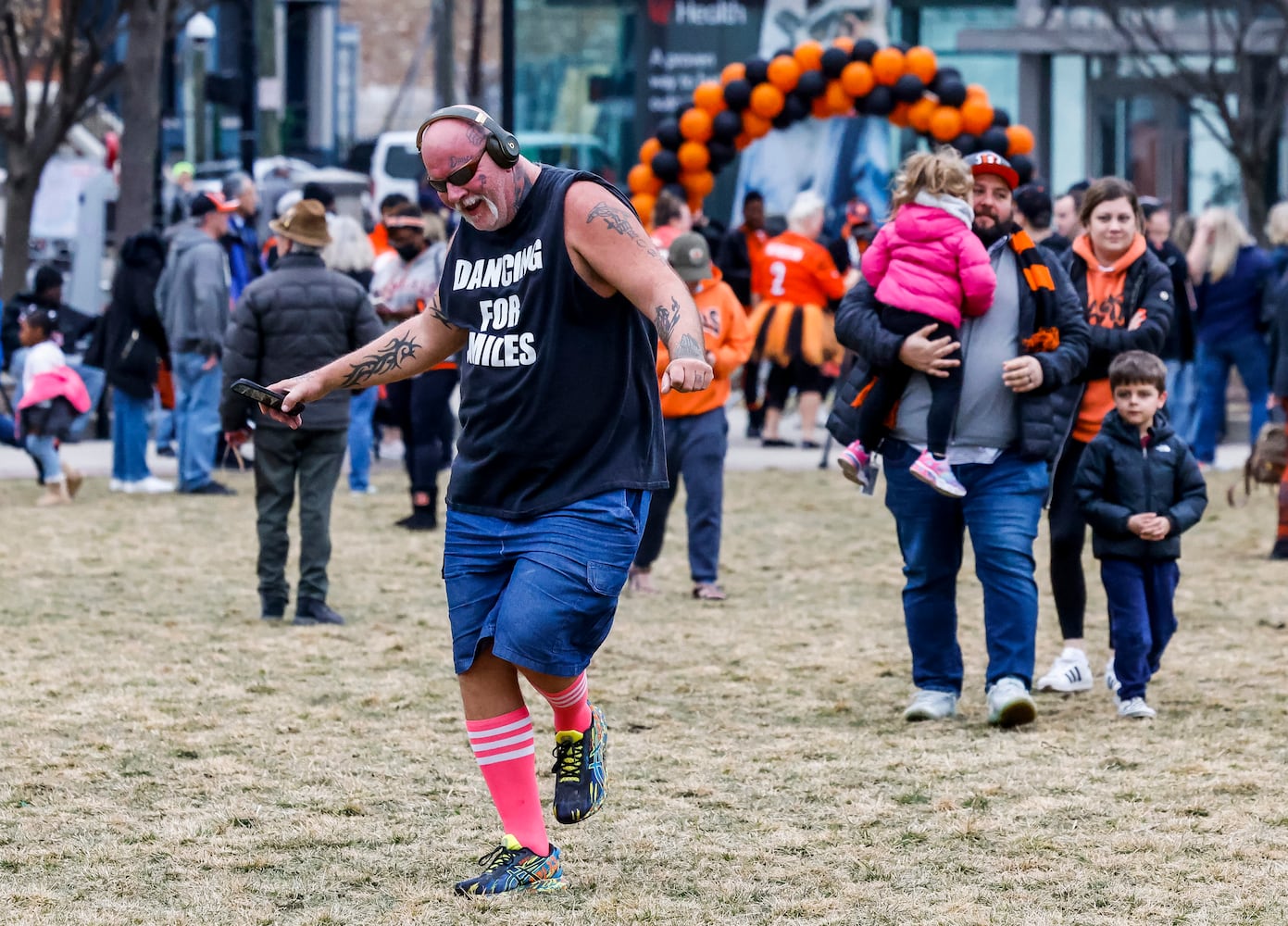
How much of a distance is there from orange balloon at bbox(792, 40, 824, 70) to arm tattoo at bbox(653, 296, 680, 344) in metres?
13.3

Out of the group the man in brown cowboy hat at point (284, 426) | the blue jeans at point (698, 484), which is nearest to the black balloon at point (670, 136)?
the blue jeans at point (698, 484)

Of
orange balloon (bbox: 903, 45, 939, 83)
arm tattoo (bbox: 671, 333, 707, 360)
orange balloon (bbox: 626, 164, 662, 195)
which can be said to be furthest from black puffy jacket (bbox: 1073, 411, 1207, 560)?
orange balloon (bbox: 626, 164, 662, 195)

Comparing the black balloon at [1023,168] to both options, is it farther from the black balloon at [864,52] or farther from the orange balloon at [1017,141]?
the black balloon at [864,52]

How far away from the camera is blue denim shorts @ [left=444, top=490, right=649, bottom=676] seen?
4.81 m

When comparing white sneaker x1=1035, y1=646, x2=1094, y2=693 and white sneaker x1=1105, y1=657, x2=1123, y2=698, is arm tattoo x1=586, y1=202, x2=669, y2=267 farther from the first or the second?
white sneaker x1=1035, y1=646, x2=1094, y2=693

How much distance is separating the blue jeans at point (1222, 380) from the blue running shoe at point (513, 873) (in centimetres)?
1058

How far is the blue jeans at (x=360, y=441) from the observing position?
13797 mm

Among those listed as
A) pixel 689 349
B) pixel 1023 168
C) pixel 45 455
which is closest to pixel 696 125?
pixel 1023 168

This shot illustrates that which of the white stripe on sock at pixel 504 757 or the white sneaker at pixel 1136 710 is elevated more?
the white stripe on sock at pixel 504 757

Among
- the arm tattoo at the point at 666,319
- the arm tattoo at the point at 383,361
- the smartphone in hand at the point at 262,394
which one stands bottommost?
the smartphone in hand at the point at 262,394

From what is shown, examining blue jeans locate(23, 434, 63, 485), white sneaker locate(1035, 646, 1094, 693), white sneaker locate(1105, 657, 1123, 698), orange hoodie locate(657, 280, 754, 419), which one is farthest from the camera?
blue jeans locate(23, 434, 63, 485)

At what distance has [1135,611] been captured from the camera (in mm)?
6992

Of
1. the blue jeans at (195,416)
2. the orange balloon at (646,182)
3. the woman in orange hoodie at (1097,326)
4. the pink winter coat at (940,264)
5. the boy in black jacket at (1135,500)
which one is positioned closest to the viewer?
the pink winter coat at (940,264)

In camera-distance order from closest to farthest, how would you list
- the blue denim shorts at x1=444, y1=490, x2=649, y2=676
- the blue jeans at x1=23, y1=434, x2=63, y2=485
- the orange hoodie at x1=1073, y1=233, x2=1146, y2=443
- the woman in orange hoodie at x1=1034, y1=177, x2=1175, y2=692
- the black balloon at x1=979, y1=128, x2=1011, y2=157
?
1. the blue denim shorts at x1=444, y1=490, x2=649, y2=676
2. the woman in orange hoodie at x1=1034, y1=177, x2=1175, y2=692
3. the orange hoodie at x1=1073, y1=233, x2=1146, y2=443
4. the blue jeans at x1=23, y1=434, x2=63, y2=485
5. the black balloon at x1=979, y1=128, x2=1011, y2=157
